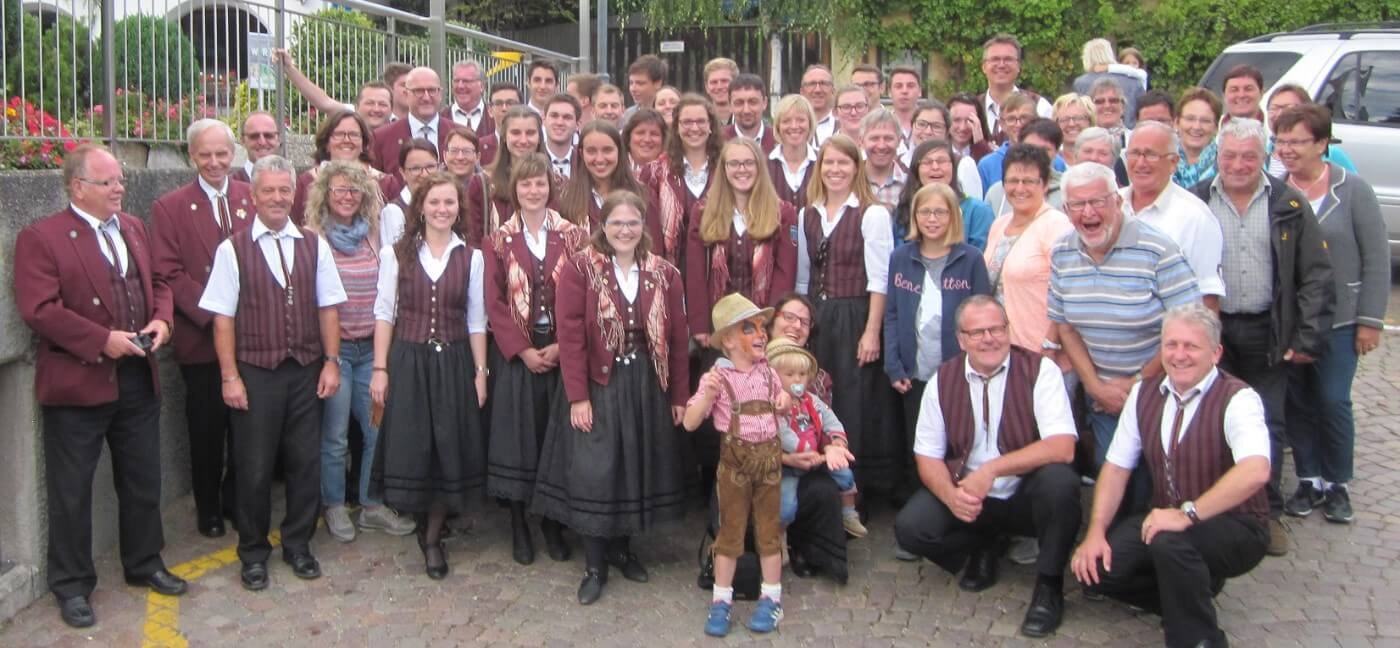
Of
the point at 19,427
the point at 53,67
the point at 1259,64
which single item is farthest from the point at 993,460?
the point at 1259,64

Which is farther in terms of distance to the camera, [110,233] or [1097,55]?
[1097,55]

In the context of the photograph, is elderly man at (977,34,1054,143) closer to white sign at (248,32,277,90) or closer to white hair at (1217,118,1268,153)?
white hair at (1217,118,1268,153)

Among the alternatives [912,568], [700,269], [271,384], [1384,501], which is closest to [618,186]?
[700,269]

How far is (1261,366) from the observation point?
582 cm

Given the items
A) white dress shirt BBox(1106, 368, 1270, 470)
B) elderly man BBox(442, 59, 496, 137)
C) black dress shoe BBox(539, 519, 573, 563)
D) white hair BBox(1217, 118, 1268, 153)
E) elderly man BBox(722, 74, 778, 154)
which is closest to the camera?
white dress shirt BBox(1106, 368, 1270, 470)

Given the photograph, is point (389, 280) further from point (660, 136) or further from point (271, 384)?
point (660, 136)

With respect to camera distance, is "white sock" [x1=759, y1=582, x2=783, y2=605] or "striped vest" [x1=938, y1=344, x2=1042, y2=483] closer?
"white sock" [x1=759, y1=582, x2=783, y2=605]

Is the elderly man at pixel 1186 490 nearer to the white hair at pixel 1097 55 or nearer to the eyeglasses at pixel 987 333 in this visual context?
the eyeglasses at pixel 987 333

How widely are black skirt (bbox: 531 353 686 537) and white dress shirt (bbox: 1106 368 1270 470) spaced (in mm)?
1879

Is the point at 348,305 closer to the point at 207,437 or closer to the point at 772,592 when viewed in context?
the point at 207,437

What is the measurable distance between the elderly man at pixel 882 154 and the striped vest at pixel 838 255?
0.39 m

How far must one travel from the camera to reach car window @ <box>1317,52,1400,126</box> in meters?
10.6

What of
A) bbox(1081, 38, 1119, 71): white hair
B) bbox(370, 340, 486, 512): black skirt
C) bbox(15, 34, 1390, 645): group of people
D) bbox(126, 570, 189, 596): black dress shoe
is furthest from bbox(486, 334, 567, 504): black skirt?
bbox(1081, 38, 1119, 71): white hair

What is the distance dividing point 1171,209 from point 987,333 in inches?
42.0
